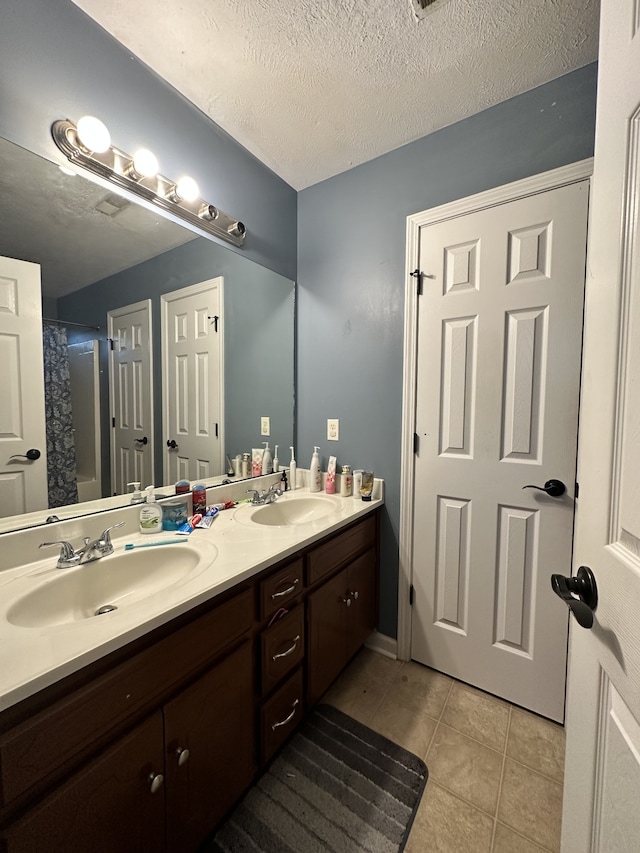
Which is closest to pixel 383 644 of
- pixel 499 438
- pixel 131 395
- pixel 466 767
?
pixel 466 767

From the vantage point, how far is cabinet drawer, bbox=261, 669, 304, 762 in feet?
3.54

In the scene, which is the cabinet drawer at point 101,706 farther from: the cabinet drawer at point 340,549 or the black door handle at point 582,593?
the black door handle at point 582,593

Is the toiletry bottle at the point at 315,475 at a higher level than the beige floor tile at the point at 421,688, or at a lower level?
higher

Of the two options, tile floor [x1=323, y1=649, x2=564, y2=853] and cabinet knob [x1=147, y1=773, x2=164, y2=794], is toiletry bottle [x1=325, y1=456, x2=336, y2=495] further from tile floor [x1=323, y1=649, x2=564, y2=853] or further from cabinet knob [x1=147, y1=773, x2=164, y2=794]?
cabinet knob [x1=147, y1=773, x2=164, y2=794]

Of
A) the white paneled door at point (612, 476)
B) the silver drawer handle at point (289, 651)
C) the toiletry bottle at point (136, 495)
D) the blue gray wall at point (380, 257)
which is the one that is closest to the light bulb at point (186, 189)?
the blue gray wall at point (380, 257)

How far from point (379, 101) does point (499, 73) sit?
45 centimetres

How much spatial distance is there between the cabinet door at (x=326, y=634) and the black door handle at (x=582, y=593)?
877mm

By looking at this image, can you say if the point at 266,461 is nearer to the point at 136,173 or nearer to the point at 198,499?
the point at 198,499

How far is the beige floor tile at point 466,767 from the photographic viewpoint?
1.12 m

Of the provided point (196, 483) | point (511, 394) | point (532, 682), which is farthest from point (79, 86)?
point (532, 682)

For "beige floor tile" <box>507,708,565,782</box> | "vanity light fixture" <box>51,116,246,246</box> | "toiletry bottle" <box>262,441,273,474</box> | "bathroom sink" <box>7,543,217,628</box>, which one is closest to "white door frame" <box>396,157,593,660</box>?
"beige floor tile" <box>507,708,565,782</box>

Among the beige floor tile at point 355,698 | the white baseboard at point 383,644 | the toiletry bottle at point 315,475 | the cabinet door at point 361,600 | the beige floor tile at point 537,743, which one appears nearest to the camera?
the beige floor tile at point 537,743

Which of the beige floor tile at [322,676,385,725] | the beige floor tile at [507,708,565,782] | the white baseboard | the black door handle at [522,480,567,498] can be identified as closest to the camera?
the beige floor tile at [507,708,565,782]

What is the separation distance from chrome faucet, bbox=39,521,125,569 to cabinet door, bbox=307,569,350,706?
73cm
